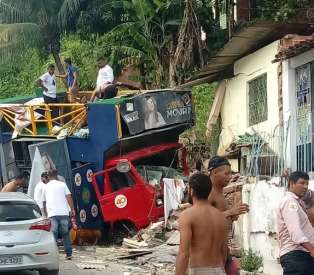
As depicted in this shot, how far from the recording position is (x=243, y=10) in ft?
65.3

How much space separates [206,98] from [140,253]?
879 centimetres

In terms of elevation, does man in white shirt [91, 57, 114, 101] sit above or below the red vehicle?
above

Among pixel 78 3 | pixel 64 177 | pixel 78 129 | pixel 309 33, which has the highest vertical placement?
pixel 78 3

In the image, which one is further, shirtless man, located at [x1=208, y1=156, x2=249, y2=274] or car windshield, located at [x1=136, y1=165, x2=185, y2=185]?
Answer: car windshield, located at [x1=136, y1=165, x2=185, y2=185]

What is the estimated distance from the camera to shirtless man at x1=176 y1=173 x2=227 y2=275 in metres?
5.52

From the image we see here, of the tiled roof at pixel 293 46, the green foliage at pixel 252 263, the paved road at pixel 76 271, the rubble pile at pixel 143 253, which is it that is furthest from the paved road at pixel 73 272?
the tiled roof at pixel 293 46


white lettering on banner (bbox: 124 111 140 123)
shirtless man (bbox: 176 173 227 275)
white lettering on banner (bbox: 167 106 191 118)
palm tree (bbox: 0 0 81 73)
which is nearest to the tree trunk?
palm tree (bbox: 0 0 81 73)

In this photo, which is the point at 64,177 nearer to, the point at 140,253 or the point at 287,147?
the point at 140,253

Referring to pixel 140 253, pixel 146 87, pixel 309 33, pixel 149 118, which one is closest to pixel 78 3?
pixel 146 87

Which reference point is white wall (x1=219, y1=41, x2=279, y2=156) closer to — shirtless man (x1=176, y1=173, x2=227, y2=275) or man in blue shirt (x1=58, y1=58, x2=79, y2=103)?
man in blue shirt (x1=58, y1=58, x2=79, y2=103)

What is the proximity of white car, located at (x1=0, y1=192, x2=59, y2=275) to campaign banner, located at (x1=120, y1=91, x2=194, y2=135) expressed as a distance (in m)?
5.79

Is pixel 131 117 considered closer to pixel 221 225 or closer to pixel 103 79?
pixel 103 79

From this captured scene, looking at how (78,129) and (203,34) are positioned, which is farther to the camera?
(203,34)

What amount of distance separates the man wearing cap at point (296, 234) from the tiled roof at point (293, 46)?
229 inches
